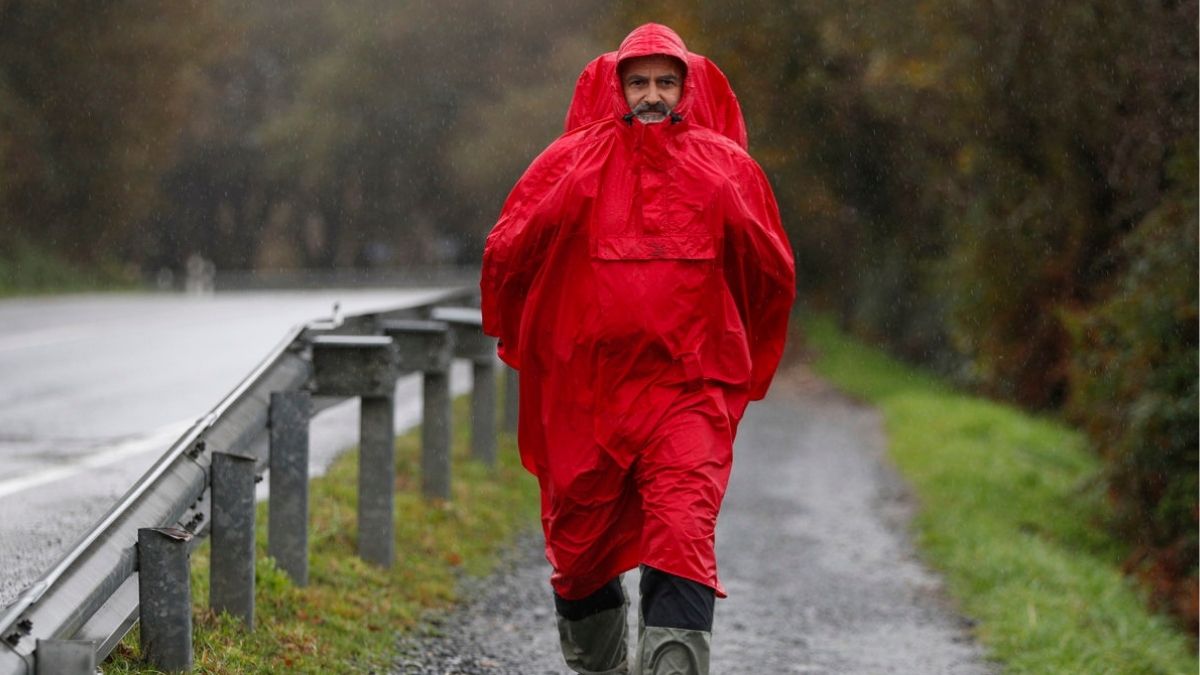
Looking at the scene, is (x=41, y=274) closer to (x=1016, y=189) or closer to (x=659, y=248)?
(x=1016, y=189)

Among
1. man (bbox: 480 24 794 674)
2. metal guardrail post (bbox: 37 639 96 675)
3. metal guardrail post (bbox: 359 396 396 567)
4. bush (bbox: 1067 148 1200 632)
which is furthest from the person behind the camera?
bush (bbox: 1067 148 1200 632)

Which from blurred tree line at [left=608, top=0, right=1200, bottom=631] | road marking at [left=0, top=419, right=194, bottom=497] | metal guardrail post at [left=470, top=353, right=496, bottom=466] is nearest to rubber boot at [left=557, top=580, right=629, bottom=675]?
road marking at [left=0, top=419, right=194, bottom=497]

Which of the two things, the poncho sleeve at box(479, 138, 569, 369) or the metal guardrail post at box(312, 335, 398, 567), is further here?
the metal guardrail post at box(312, 335, 398, 567)

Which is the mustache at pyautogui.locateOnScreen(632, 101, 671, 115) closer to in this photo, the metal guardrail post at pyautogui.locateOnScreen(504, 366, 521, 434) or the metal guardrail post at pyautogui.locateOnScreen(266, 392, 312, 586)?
the metal guardrail post at pyautogui.locateOnScreen(266, 392, 312, 586)

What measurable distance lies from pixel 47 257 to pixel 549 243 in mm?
32473

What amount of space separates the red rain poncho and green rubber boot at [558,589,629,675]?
0.18 m

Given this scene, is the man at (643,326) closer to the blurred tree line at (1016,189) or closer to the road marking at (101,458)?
the road marking at (101,458)

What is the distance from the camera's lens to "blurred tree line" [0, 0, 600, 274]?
35.8 metres

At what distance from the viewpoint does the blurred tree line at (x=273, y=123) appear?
3578 centimetres

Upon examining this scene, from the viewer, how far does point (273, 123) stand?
2120 inches

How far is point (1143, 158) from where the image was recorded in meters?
12.5

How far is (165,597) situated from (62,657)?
1.05 m

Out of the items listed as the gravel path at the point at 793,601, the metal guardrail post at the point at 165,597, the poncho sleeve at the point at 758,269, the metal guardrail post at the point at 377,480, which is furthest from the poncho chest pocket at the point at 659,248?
the metal guardrail post at the point at 377,480

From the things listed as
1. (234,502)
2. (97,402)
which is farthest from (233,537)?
(97,402)
